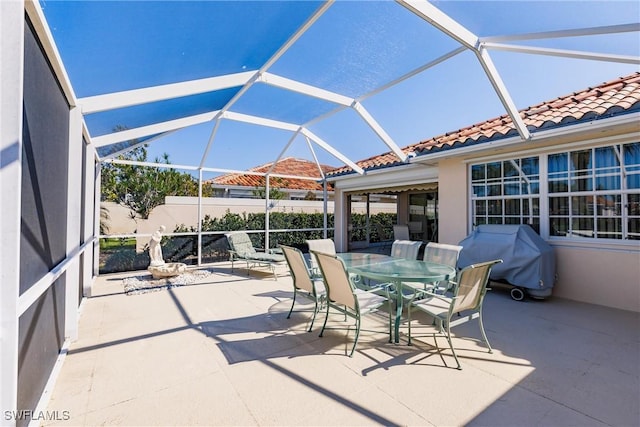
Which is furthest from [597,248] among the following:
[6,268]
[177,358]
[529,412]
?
[6,268]

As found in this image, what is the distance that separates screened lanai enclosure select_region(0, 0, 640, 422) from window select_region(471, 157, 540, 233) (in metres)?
0.69

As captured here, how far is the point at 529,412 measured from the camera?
8.03ft

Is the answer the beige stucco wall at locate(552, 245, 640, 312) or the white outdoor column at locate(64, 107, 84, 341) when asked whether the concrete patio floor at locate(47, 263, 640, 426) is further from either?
the beige stucco wall at locate(552, 245, 640, 312)

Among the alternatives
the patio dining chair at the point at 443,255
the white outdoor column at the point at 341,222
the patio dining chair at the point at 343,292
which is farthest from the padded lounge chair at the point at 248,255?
the white outdoor column at the point at 341,222

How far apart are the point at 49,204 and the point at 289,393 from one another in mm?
2823

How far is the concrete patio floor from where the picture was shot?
243 centimetres

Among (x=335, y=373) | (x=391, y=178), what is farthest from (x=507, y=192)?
(x=335, y=373)

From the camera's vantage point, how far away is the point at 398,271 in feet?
13.3

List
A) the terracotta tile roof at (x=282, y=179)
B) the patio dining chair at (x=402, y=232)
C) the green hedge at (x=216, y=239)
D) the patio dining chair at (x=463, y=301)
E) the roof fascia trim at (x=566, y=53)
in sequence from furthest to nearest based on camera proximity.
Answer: the terracotta tile roof at (x=282, y=179)
the patio dining chair at (x=402, y=232)
the green hedge at (x=216, y=239)
the roof fascia trim at (x=566, y=53)
the patio dining chair at (x=463, y=301)

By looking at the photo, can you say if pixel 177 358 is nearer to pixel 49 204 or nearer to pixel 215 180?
pixel 49 204

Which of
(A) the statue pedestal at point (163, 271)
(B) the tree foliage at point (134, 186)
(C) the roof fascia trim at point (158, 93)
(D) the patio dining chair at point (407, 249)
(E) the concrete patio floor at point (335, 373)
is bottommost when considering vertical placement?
(E) the concrete patio floor at point (335, 373)

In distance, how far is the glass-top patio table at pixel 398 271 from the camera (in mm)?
3721

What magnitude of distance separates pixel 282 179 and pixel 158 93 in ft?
36.4

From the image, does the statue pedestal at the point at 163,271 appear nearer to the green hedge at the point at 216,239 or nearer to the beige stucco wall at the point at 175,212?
the beige stucco wall at the point at 175,212
